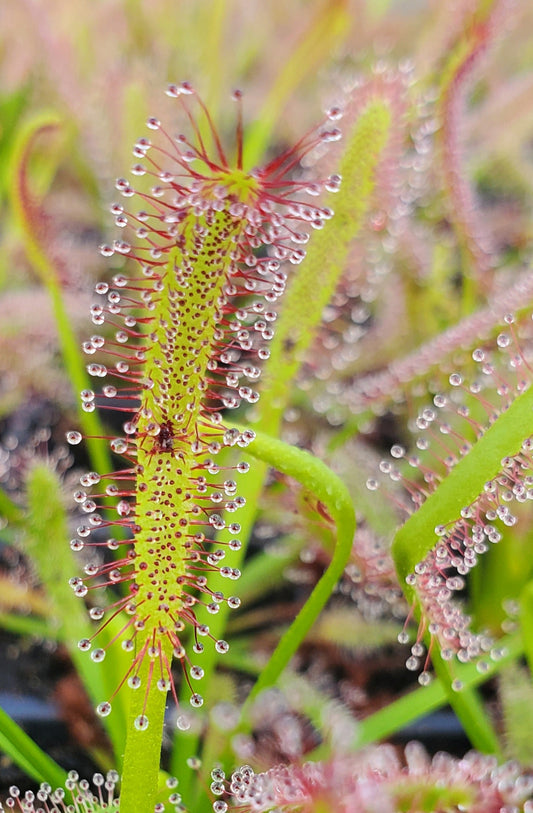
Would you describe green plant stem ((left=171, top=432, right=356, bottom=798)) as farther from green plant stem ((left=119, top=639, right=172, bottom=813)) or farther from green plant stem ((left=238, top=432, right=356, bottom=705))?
green plant stem ((left=119, top=639, right=172, bottom=813))

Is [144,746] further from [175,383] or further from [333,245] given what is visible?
[333,245]

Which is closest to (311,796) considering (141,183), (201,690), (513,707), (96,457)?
(201,690)

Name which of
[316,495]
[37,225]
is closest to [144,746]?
[316,495]

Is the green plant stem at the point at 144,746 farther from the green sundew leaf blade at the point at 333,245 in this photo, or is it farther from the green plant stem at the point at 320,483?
the green sundew leaf blade at the point at 333,245

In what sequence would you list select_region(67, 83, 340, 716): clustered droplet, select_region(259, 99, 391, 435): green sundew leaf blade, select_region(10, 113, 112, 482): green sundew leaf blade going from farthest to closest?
select_region(10, 113, 112, 482): green sundew leaf blade, select_region(259, 99, 391, 435): green sundew leaf blade, select_region(67, 83, 340, 716): clustered droplet

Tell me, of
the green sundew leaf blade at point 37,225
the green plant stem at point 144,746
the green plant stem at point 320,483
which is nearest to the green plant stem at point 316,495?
the green plant stem at point 320,483

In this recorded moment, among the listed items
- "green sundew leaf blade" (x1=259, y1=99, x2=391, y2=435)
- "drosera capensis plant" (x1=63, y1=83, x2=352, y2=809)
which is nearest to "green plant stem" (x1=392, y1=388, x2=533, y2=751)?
"drosera capensis plant" (x1=63, y1=83, x2=352, y2=809)

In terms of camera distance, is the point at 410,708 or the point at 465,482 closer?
the point at 465,482
